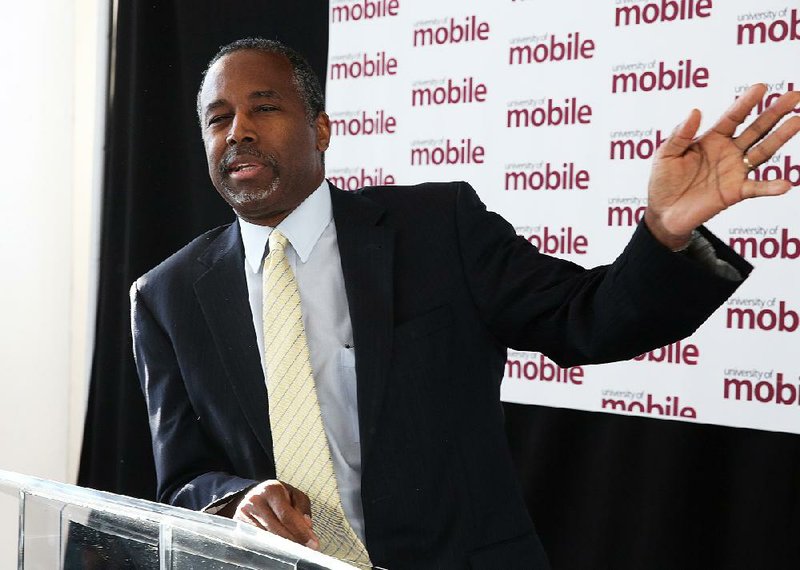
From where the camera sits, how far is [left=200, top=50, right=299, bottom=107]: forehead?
1.83 m

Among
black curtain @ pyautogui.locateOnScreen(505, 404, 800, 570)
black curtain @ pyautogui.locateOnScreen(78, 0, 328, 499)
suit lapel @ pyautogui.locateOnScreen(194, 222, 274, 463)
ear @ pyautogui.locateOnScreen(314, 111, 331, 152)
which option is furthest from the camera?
black curtain @ pyautogui.locateOnScreen(78, 0, 328, 499)

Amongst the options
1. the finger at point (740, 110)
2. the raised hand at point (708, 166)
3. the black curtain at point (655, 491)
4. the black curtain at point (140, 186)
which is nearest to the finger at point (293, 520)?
the raised hand at point (708, 166)

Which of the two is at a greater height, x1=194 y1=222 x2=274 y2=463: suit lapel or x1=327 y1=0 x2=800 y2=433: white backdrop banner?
x1=327 y1=0 x2=800 y2=433: white backdrop banner

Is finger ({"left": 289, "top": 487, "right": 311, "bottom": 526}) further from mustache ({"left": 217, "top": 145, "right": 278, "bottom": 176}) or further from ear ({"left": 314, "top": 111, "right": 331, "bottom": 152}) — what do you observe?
ear ({"left": 314, "top": 111, "right": 331, "bottom": 152})

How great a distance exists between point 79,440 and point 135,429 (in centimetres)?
37

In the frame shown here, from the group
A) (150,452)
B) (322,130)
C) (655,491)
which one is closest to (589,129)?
(655,491)

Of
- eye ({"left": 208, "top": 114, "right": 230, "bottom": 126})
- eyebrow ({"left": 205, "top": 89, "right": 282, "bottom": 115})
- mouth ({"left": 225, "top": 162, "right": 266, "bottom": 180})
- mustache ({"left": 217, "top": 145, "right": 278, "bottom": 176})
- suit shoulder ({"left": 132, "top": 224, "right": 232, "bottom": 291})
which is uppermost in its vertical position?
eyebrow ({"left": 205, "top": 89, "right": 282, "bottom": 115})

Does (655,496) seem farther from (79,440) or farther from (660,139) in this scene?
(79,440)

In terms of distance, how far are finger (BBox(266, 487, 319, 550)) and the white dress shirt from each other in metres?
0.34

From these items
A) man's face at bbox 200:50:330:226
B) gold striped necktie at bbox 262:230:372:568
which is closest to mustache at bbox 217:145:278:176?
man's face at bbox 200:50:330:226

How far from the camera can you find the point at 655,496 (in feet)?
11.2

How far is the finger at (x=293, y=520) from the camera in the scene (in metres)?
1.32

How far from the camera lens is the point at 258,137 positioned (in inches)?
71.2

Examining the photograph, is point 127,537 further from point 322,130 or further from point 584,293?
point 322,130
